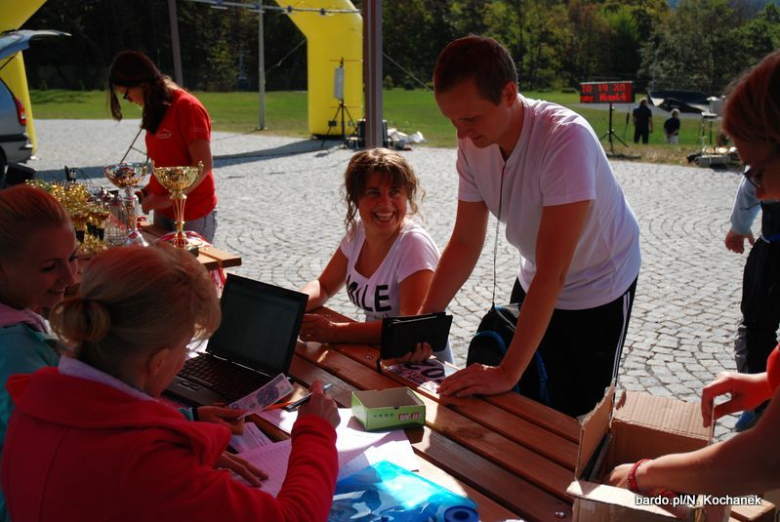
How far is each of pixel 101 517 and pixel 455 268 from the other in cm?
143

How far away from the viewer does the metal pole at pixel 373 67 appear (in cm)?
316

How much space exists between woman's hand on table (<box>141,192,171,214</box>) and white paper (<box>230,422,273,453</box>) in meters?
2.31

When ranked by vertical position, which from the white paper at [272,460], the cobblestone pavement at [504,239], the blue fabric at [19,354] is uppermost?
the blue fabric at [19,354]

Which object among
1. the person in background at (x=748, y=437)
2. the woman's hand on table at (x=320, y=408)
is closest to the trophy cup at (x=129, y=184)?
the woman's hand on table at (x=320, y=408)

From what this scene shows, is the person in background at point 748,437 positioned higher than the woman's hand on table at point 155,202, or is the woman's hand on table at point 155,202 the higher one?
the person in background at point 748,437

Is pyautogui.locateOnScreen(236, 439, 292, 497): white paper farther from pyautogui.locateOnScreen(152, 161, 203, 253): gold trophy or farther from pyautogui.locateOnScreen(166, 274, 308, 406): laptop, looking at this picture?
pyautogui.locateOnScreen(152, 161, 203, 253): gold trophy

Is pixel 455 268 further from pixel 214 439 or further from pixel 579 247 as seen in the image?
pixel 214 439

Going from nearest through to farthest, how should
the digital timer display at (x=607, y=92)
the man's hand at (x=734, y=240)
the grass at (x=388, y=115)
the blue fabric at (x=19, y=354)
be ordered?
the blue fabric at (x=19, y=354) → the man's hand at (x=734, y=240) → the digital timer display at (x=607, y=92) → the grass at (x=388, y=115)

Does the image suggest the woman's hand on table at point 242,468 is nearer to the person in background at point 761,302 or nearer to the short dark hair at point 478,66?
the short dark hair at point 478,66

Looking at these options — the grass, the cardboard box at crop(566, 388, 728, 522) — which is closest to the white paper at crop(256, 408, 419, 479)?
the cardboard box at crop(566, 388, 728, 522)

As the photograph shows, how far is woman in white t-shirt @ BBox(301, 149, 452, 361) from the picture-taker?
8.38ft

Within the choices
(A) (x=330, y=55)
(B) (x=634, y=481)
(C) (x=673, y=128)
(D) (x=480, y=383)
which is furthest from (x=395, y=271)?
(C) (x=673, y=128)

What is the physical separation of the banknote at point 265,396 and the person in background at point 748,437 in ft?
3.22

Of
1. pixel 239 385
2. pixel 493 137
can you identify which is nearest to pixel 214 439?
pixel 239 385
